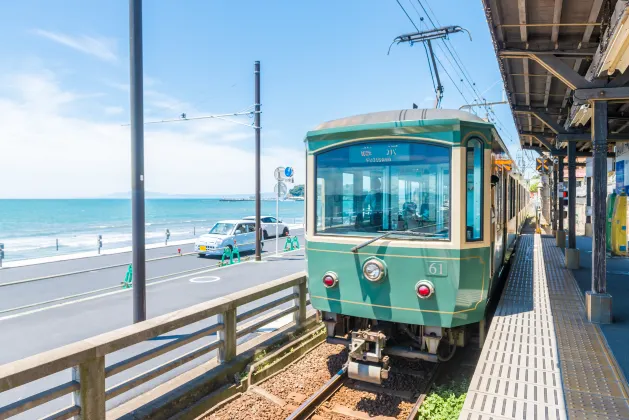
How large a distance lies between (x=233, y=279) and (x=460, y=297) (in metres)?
8.75

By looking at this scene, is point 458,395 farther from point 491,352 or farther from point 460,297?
point 460,297

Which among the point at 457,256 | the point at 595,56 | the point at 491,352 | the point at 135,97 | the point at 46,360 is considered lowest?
the point at 491,352

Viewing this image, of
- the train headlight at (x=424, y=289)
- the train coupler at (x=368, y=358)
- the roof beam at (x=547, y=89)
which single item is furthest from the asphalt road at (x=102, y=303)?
the roof beam at (x=547, y=89)

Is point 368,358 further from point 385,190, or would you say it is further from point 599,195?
point 599,195

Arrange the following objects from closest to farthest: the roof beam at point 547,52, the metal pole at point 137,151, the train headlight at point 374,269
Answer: the train headlight at point 374,269 < the roof beam at point 547,52 < the metal pole at point 137,151

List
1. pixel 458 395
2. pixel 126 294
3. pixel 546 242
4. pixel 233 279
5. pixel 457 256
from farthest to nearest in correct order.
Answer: pixel 546 242 < pixel 233 279 < pixel 126 294 < pixel 458 395 < pixel 457 256

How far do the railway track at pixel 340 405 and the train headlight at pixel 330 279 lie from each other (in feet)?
3.65

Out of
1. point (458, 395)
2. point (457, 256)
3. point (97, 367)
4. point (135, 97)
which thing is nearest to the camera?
point (97, 367)

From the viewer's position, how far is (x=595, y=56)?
6.43m

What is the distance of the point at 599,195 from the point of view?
6.59 m

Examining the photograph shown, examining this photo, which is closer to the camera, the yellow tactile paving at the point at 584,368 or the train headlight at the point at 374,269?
the yellow tactile paving at the point at 584,368

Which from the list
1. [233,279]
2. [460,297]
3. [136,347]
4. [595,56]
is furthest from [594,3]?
[233,279]

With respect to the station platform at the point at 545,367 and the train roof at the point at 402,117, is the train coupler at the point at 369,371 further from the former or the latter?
the train roof at the point at 402,117

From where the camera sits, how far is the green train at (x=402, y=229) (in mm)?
4957
